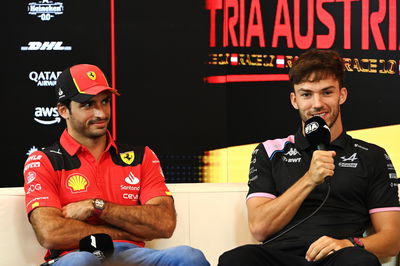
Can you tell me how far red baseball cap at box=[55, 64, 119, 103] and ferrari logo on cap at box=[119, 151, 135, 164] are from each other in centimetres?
28

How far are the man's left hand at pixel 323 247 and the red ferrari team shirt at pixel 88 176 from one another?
72cm

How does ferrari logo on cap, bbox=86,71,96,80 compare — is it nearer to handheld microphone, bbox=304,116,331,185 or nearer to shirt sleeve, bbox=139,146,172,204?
shirt sleeve, bbox=139,146,172,204

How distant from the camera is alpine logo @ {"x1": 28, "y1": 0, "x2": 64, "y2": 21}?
5.10 m

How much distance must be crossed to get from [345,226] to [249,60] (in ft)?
8.07

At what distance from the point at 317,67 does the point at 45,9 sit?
9.09ft

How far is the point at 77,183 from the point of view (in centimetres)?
297

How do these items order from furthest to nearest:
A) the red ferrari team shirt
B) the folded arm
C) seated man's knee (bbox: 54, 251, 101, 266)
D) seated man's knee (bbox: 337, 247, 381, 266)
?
the red ferrari team shirt < the folded arm < seated man's knee (bbox: 54, 251, 101, 266) < seated man's knee (bbox: 337, 247, 381, 266)

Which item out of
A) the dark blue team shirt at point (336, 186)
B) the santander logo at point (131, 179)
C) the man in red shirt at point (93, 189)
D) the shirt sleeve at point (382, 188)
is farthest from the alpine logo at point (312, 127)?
the santander logo at point (131, 179)

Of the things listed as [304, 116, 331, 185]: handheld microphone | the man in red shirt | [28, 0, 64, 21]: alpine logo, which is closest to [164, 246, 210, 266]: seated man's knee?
the man in red shirt

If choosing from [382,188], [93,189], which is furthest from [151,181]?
[382,188]

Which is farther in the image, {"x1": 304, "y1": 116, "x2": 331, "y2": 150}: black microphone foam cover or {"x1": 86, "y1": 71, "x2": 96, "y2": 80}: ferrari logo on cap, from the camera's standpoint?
{"x1": 86, "y1": 71, "x2": 96, "y2": 80}: ferrari logo on cap

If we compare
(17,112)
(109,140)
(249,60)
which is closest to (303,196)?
(109,140)

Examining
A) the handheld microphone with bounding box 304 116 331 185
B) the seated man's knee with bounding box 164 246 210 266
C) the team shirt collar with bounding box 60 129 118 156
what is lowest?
the seated man's knee with bounding box 164 246 210 266

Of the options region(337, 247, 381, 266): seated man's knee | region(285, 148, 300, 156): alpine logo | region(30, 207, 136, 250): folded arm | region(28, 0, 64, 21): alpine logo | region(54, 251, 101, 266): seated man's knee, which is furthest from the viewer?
region(28, 0, 64, 21): alpine logo
